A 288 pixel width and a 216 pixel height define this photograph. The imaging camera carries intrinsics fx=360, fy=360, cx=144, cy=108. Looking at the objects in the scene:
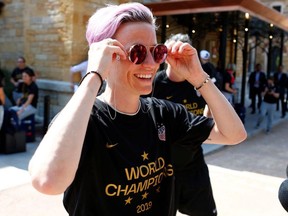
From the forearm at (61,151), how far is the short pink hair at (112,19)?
31 cm

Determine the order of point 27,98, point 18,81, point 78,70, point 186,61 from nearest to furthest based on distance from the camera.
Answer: point 186,61
point 27,98
point 78,70
point 18,81

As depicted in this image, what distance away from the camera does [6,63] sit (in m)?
10.1

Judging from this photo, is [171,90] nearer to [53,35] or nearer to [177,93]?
[177,93]

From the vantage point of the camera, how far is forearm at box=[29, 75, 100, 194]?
1.19 metres

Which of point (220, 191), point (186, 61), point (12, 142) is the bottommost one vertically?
point (220, 191)

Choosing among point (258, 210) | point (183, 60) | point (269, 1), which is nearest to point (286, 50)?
point (269, 1)

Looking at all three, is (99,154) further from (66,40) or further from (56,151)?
(66,40)

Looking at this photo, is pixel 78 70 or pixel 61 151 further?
pixel 78 70

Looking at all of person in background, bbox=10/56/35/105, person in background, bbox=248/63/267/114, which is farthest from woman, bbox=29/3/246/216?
person in background, bbox=248/63/267/114

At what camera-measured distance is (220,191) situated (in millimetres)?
4809

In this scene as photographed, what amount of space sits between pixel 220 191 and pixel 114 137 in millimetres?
3707

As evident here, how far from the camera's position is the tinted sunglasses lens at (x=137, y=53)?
4.58 feet

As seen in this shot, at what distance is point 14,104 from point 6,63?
289 centimetres

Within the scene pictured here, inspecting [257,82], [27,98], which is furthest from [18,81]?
[257,82]
